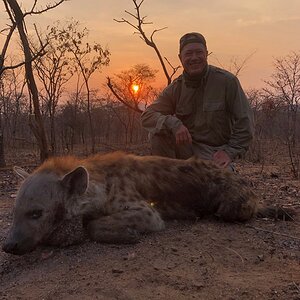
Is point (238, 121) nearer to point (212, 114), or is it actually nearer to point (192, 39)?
point (212, 114)

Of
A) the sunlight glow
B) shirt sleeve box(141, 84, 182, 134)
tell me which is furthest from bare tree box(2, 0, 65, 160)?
the sunlight glow

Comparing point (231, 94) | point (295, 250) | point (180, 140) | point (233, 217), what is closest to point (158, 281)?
point (295, 250)

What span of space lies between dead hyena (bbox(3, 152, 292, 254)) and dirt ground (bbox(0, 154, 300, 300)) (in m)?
0.11

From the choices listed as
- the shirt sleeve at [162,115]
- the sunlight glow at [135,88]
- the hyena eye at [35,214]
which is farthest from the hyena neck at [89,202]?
the sunlight glow at [135,88]

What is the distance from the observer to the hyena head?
233 cm

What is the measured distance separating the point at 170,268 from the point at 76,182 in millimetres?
693

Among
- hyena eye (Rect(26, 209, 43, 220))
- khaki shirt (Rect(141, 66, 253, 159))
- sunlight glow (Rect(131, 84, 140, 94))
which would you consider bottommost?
hyena eye (Rect(26, 209, 43, 220))

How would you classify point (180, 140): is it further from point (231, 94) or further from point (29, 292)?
point (29, 292)

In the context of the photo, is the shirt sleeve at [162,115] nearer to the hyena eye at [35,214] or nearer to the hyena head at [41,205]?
the hyena head at [41,205]

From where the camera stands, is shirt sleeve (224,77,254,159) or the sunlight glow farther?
the sunlight glow

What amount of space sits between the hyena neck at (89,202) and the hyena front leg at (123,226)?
2.9 inches

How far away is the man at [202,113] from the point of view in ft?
12.6

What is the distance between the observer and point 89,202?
2.60 metres

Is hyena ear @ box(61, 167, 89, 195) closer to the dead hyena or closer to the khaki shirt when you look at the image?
the dead hyena
